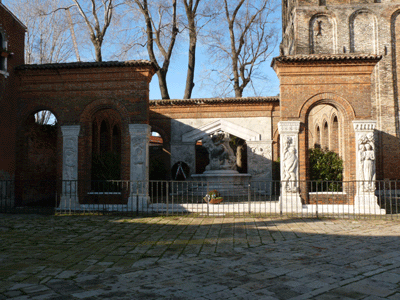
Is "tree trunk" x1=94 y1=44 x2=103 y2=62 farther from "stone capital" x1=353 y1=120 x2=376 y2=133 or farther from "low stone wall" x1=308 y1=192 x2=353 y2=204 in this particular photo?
"stone capital" x1=353 y1=120 x2=376 y2=133

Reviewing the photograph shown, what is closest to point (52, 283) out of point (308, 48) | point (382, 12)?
point (308, 48)

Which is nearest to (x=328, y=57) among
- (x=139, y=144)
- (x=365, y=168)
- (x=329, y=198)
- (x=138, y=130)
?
(x=365, y=168)

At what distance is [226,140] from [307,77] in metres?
6.31

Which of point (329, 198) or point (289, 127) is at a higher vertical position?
point (289, 127)

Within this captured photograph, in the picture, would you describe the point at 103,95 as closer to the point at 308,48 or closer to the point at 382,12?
the point at 308,48

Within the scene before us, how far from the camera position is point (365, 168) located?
37.1 ft

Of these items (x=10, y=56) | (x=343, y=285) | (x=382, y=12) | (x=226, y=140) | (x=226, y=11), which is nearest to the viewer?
(x=343, y=285)

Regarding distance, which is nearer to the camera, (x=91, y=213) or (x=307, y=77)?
(x=91, y=213)

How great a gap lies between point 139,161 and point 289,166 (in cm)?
485

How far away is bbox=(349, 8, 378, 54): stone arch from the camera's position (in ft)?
66.3

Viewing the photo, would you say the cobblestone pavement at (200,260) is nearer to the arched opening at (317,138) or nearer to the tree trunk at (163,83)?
the arched opening at (317,138)

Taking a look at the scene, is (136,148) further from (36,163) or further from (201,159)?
(201,159)

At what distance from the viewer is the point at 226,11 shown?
24312 mm

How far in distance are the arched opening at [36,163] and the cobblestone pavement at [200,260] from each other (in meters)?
3.90
